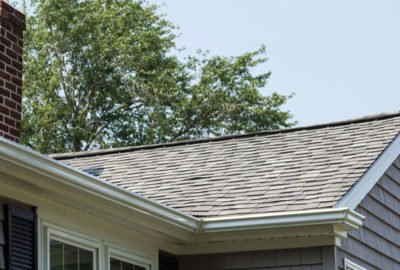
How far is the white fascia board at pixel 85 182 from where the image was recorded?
7328 mm

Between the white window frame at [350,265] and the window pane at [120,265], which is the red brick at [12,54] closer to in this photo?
the window pane at [120,265]

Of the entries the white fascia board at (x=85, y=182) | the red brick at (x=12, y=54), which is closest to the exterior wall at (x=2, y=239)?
the white fascia board at (x=85, y=182)

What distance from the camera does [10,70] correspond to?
981 cm

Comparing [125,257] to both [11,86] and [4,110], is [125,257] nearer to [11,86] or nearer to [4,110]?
[4,110]

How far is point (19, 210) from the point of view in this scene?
816 cm

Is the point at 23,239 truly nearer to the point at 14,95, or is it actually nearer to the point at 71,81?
the point at 14,95

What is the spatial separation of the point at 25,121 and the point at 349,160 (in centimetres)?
2007

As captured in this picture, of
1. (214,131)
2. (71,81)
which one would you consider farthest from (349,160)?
(71,81)

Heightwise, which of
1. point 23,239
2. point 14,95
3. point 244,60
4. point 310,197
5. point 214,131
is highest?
point 244,60

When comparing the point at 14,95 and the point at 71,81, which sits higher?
the point at 71,81

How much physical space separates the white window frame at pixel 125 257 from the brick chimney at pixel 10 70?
4.43ft

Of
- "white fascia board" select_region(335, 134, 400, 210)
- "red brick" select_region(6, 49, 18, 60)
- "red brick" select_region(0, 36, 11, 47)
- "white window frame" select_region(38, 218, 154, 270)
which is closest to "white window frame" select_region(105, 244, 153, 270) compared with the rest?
"white window frame" select_region(38, 218, 154, 270)

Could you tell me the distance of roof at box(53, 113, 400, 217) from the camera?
33.6 feet

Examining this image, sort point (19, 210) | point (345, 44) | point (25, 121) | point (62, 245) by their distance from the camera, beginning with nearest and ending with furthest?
point (19, 210) < point (62, 245) < point (25, 121) < point (345, 44)
